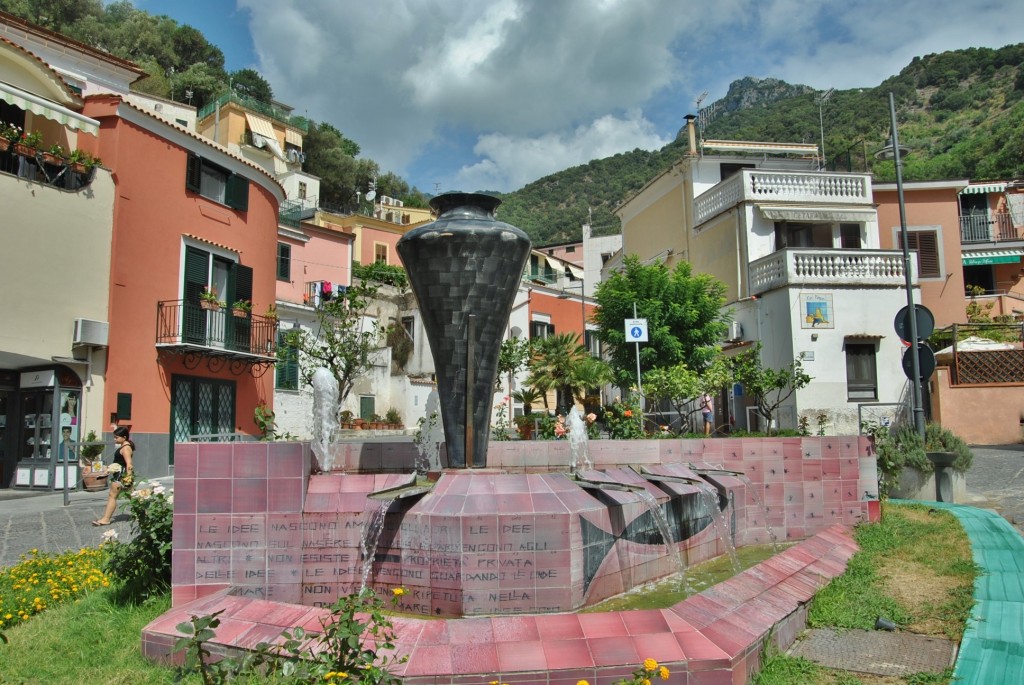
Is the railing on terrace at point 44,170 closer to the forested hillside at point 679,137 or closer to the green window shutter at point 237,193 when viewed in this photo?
the green window shutter at point 237,193

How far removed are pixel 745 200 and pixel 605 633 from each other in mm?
20601

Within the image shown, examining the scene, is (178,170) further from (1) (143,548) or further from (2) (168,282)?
(1) (143,548)

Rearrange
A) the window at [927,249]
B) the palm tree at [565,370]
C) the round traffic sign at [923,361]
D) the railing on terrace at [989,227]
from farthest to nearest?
the railing on terrace at [989,227] < the window at [927,249] < the palm tree at [565,370] < the round traffic sign at [923,361]

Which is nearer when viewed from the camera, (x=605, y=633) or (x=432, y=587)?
(x=605, y=633)

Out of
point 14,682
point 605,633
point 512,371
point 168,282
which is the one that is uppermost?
point 168,282

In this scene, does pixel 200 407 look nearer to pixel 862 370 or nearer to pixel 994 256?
pixel 862 370

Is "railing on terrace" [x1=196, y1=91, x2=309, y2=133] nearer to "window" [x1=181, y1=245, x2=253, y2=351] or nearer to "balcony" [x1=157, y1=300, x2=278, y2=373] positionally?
"window" [x1=181, y1=245, x2=253, y2=351]

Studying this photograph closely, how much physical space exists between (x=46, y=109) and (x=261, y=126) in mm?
28775

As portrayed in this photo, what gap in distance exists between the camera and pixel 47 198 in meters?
A: 16.3

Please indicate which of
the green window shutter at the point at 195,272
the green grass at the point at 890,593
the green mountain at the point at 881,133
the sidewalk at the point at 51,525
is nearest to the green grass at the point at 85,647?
the sidewalk at the point at 51,525

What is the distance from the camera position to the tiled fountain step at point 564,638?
389 centimetres

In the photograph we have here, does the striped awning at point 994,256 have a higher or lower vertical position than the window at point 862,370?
higher

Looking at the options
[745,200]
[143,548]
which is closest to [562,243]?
[745,200]

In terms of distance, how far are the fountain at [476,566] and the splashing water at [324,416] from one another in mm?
221
